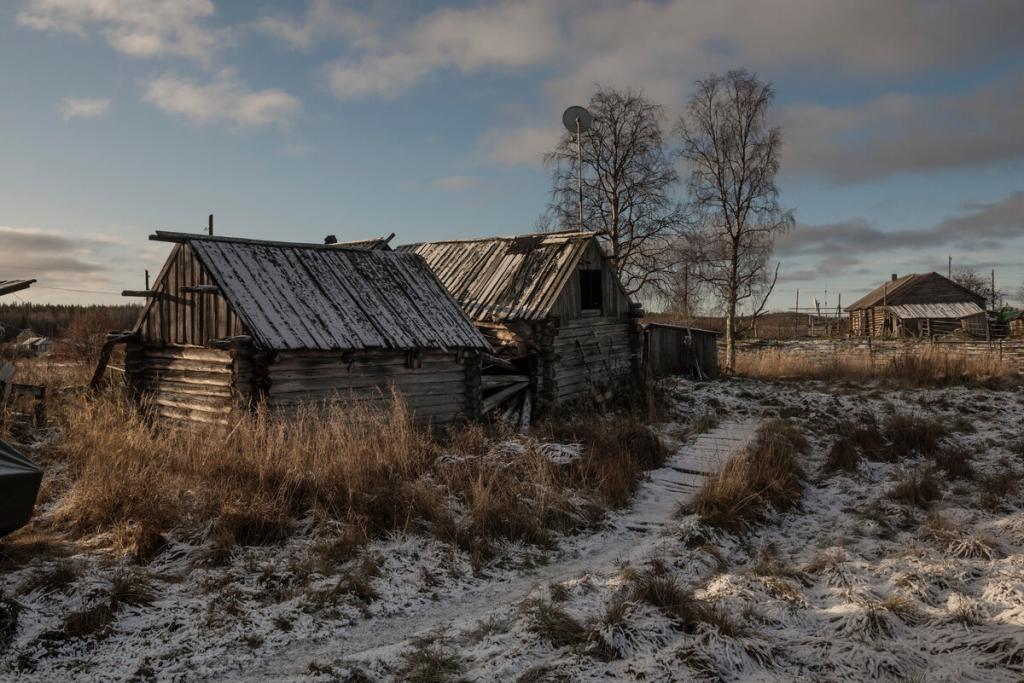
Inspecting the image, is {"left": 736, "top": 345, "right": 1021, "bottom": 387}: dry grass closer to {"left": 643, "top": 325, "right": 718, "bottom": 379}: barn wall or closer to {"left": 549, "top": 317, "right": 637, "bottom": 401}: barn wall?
{"left": 643, "top": 325, "right": 718, "bottom": 379}: barn wall

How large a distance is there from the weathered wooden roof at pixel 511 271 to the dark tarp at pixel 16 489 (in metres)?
11.5

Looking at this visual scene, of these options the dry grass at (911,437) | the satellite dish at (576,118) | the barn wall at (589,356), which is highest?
the satellite dish at (576,118)

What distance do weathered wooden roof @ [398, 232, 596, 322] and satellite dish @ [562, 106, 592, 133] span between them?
15.1 feet

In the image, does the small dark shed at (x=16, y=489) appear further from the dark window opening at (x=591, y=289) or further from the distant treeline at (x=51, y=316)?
the distant treeline at (x=51, y=316)

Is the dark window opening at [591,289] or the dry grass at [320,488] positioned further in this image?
the dark window opening at [591,289]

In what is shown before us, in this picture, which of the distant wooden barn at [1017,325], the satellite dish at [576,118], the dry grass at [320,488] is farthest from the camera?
the distant wooden barn at [1017,325]

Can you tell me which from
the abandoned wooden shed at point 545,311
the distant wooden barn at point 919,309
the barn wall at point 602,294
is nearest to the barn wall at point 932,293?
the distant wooden barn at point 919,309

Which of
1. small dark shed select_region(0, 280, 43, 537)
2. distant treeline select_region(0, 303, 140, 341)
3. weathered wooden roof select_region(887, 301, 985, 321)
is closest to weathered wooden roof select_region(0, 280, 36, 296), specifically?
small dark shed select_region(0, 280, 43, 537)

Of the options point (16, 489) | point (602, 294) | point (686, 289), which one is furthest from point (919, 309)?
point (16, 489)

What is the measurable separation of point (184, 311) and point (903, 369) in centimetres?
1955

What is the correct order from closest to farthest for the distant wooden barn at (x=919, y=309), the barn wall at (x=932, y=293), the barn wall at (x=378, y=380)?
1. the barn wall at (x=378, y=380)
2. the distant wooden barn at (x=919, y=309)
3. the barn wall at (x=932, y=293)

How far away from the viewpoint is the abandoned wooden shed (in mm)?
15992

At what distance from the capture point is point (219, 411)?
11.6 metres

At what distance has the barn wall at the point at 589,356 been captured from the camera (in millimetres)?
16469
